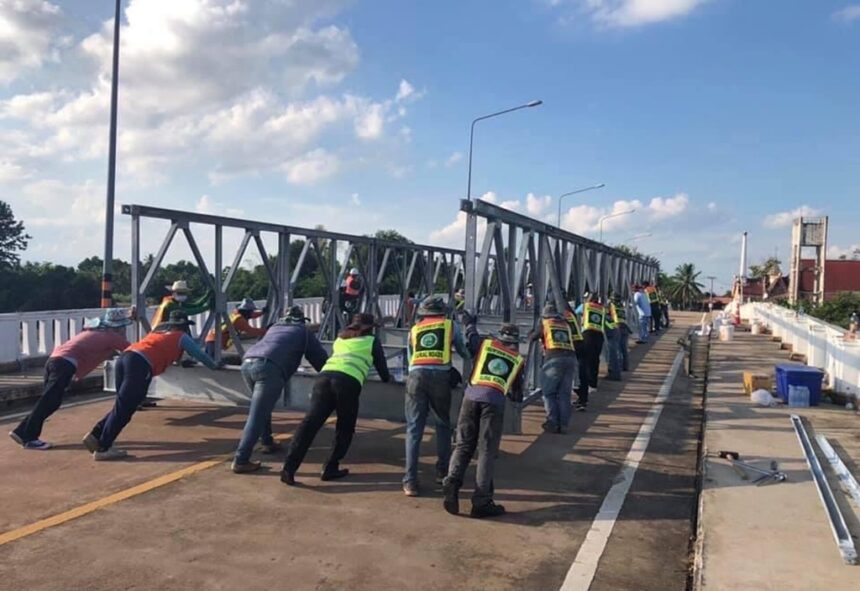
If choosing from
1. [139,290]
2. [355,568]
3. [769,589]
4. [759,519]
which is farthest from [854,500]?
[139,290]

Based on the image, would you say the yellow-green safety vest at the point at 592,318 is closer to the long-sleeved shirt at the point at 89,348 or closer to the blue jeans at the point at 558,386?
the blue jeans at the point at 558,386

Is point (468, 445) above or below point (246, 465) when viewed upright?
above

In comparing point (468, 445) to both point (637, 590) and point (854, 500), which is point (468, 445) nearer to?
point (637, 590)

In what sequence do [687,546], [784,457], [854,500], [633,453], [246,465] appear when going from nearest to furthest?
[687,546]
[854,500]
[246,465]
[784,457]
[633,453]

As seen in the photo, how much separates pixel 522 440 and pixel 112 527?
14.4 ft

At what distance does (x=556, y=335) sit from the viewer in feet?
27.0

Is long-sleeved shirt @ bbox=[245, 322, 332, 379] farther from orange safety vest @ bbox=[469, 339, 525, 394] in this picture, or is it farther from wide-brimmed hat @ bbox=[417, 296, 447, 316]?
orange safety vest @ bbox=[469, 339, 525, 394]

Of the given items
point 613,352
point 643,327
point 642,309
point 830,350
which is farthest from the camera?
point 643,327

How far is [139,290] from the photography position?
8086 millimetres

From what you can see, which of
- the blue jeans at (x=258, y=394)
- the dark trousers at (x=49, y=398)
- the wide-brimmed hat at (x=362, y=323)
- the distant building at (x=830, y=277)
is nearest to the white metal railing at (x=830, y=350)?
the wide-brimmed hat at (x=362, y=323)

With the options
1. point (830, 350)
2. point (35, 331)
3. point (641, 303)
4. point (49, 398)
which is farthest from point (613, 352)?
point (35, 331)

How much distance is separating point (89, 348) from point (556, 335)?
17.2 ft

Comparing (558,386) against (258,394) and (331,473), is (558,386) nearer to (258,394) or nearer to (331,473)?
(331,473)

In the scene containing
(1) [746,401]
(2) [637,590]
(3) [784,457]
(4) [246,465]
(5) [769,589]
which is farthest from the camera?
(1) [746,401]
